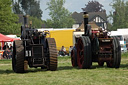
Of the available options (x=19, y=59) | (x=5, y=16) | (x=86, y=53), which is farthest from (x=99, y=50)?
(x=5, y=16)


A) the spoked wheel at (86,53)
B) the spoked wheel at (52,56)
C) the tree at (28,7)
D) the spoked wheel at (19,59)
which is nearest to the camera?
the spoked wheel at (19,59)

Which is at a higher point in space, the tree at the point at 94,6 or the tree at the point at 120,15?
the tree at the point at 94,6

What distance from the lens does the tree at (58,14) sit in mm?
89375

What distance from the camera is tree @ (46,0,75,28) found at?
8938 centimetres

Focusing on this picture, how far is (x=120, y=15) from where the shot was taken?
91.1 metres

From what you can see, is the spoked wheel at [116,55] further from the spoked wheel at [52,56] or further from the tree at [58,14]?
the tree at [58,14]

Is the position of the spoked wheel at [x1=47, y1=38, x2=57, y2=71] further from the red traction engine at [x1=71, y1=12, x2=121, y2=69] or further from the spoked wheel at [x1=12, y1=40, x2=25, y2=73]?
the red traction engine at [x1=71, y1=12, x2=121, y2=69]

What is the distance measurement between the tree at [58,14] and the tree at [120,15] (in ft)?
36.9

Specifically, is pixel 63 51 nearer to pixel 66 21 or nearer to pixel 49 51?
pixel 49 51

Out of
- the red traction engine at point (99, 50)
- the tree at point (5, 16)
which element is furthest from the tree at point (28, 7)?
the red traction engine at point (99, 50)

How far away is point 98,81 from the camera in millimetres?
10859

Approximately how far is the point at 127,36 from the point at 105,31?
27946 millimetres

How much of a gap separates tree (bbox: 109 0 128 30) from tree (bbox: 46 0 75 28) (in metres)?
11.2

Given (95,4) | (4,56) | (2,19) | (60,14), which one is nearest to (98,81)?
(4,56)
